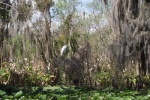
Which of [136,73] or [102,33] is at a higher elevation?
[102,33]

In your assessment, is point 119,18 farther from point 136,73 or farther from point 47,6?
point 47,6

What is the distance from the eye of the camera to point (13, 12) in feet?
42.7

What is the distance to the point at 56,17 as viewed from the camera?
1105 inches

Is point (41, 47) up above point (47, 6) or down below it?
below

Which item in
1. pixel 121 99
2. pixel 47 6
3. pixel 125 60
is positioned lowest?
pixel 121 99

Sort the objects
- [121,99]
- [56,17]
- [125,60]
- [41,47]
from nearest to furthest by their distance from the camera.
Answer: [121,99] → [125,60] → [41,47] → [56,17]

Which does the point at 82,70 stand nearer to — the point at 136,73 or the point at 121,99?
the point at 136,73

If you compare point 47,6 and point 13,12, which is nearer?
point 13,12

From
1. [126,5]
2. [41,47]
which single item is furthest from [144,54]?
[41,47]

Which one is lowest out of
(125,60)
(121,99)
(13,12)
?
(121,99)

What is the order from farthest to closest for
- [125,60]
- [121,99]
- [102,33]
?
[102,33]
[125,60]
[121,99]

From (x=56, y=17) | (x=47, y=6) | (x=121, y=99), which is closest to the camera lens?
(x=121, y=99)

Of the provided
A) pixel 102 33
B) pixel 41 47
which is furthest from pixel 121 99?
pixel 102 33

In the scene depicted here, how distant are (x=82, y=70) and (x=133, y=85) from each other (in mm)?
2260
